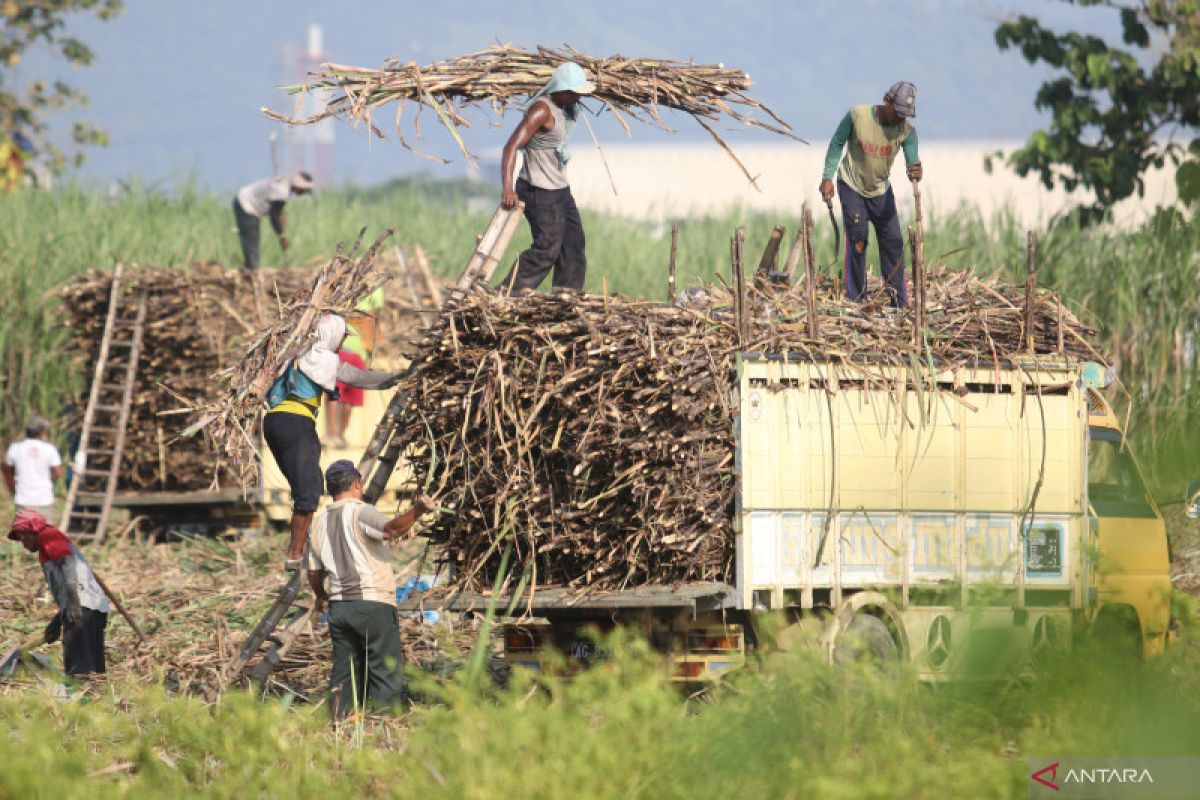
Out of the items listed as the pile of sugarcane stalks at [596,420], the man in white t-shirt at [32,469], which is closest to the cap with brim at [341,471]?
the pile of sugarcane stalks at [596,420]

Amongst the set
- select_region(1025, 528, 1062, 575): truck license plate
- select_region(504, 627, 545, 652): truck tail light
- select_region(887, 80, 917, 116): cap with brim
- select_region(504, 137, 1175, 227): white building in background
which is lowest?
select_region(504, 627, 545, 652): truck tail light

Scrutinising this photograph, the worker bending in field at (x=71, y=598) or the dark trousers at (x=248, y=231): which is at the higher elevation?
the dark trousers at (x=248, y=231)

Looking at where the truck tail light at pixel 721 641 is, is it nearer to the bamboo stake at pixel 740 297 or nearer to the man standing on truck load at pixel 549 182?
the bamboo stake at pixel 740 297

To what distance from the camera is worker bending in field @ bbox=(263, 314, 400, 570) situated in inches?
406

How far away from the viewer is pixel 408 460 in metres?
10.1

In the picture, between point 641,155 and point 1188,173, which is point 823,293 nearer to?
point 1188,173

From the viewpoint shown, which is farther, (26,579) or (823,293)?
(26,579)

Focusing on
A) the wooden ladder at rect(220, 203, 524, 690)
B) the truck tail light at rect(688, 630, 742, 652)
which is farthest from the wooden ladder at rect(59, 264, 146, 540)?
the truck tail light at rect(688, 630, 742, 652)

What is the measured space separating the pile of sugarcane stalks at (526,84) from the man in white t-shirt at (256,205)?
28.4 ft

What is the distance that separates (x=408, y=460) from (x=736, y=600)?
228 centimetres

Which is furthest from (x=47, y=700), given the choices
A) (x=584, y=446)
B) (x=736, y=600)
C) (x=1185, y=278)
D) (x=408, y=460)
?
(x=1185, y=278)

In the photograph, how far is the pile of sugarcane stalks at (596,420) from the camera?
9.14 meters

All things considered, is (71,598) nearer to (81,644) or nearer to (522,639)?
(81,644)

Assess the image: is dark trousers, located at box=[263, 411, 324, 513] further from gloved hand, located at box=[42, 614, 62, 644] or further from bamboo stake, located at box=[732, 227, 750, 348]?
bamboo stake, located at box=[732, 227, 750, 348]
